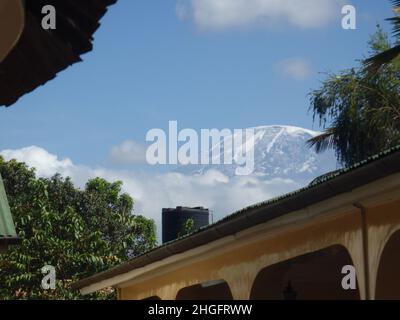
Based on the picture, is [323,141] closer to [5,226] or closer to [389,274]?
[5,226]

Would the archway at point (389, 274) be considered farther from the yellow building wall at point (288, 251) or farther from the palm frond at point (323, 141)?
the palm frond at point (323, 141)

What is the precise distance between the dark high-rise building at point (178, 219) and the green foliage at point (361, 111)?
4.61 metres

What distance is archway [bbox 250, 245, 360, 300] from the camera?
32.4 feet

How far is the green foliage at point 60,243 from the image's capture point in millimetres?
24000

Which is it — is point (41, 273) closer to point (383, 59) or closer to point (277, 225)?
point (383, 59)

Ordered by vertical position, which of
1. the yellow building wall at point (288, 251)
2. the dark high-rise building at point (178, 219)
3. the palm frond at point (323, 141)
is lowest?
the yellow building wall at point (288, 251)

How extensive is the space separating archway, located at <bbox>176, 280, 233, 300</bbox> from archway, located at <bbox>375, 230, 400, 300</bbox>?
5.32 metres

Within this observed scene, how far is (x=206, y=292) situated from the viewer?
1334cm

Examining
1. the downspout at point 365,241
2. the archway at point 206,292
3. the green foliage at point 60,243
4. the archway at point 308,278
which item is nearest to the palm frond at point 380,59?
the archway at point 308,278

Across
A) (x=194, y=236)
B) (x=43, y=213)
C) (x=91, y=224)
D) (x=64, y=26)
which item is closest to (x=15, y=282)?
(x=43, y=213)

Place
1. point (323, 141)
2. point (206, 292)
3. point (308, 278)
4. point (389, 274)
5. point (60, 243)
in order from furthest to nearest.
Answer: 1. point (60, 243)
2. point (323, 141)
3. point (206, 292)
4. point (308, 278)
5. point (389, 274)

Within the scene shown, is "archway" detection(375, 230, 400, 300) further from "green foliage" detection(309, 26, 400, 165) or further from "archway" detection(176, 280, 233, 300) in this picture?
"green foliage" detection(309, 26, 400, 165)

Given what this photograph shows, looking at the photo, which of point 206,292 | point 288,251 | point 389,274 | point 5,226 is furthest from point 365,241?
point 206,292

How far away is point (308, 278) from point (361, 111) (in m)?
11.3
